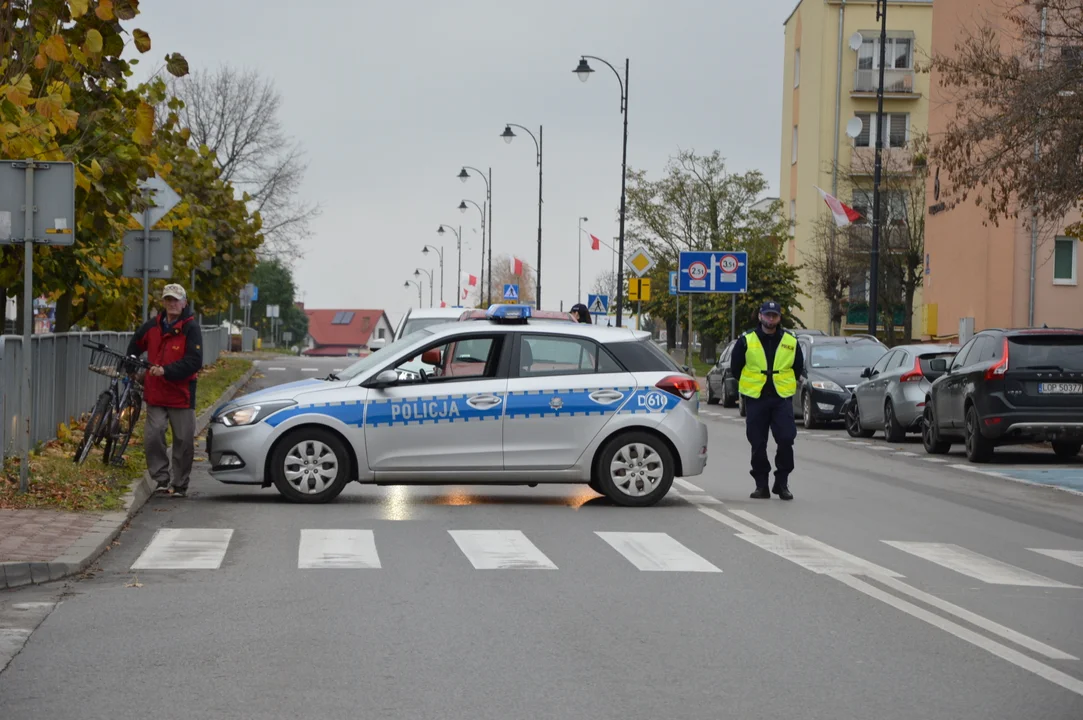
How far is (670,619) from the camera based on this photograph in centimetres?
861

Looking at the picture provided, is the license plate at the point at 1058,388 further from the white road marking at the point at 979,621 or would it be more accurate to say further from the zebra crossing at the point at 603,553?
the white road marking at the point at 979,621

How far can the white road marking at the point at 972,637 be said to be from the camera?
7182 mm

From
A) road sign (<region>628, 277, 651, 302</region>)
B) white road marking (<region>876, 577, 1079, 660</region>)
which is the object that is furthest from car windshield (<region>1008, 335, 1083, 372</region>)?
road sign (<region>628, 277, 651, 302</region>)

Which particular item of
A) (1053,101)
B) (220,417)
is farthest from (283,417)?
(1053,101)

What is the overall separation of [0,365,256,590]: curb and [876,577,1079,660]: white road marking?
4876mm

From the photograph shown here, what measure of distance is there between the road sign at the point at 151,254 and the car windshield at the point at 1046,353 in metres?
10.2

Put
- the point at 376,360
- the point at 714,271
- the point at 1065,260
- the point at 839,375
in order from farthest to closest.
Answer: the point at 714,271 → the point at 1065,260 → the point at 839,375 → the point at 376,360

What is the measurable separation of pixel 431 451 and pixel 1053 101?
39.5 ft

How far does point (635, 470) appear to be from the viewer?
1460 cm

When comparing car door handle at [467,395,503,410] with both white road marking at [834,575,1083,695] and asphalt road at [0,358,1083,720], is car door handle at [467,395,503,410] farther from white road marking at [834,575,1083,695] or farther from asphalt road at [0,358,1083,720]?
white road marking at [834,575,1083,695]

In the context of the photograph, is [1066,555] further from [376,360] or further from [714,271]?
[714,271]

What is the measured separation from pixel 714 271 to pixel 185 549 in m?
39.3

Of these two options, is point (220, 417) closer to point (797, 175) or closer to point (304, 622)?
point (304, 622)

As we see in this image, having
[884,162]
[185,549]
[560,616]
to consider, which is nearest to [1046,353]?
[185,549]
